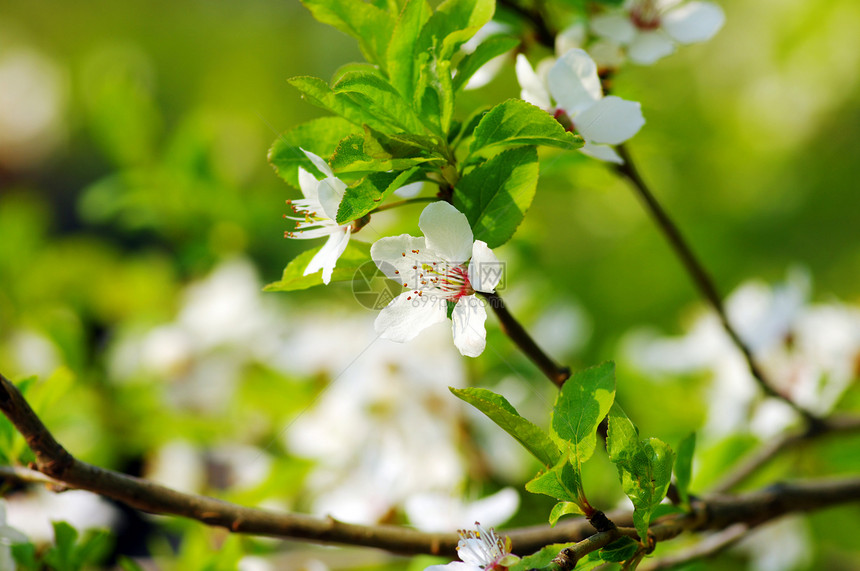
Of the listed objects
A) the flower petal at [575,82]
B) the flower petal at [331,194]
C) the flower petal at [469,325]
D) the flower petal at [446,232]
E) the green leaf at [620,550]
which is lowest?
the green leaf at [620,550]

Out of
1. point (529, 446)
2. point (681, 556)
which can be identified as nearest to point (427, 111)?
point (529, 446)

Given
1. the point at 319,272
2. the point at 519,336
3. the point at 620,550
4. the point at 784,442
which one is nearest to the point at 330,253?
the point at 319,272

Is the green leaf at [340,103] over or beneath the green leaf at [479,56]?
beneath

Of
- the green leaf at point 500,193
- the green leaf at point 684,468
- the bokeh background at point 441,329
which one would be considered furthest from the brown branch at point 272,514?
the green leaf at point 500,193

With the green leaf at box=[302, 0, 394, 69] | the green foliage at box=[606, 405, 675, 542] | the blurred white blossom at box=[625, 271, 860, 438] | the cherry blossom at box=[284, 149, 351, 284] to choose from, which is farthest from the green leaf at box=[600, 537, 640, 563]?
the blurred white blossom at box=[625, 271, 860, 438]

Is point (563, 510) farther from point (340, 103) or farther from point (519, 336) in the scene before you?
point (340, 103)

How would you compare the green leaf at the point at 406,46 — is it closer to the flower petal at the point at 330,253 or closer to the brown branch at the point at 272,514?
the flower petal at the point at 330,253
